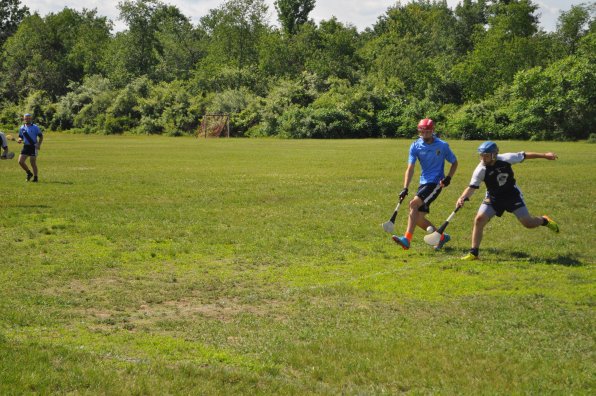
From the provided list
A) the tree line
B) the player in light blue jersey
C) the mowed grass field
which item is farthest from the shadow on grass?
the tree line

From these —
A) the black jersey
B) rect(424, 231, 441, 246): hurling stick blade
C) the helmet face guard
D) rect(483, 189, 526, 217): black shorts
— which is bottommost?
rect(424, 231, 441, 246): hurling stick blade

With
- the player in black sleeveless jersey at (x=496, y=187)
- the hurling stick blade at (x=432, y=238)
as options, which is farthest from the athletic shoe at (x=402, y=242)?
the player in black sleeveless jersey at (x=496, y=187)

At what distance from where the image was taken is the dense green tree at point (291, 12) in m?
122

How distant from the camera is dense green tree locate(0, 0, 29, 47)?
471 feet

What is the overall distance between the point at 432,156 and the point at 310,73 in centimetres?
7401

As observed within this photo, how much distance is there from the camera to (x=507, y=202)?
11867 mm

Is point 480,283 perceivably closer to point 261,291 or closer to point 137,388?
point 261,291

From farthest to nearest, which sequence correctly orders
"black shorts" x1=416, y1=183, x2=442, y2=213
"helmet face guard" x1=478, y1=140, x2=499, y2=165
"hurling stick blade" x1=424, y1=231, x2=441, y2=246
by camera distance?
"black shorts" x1=416, y1=183, x2=442, y2=213 < "hurling stick blade" x1=424, y1=231, x2=441, y2=246 < "helmet face guard" x1=478, y1=140, x2=499, y2=165

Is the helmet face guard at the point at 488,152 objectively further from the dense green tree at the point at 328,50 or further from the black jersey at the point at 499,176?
the dense green tree at the point at 328,50

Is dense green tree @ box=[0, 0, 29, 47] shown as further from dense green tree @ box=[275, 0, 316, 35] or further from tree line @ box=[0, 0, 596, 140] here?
dense green tree @ box=[275, 0, 316, 35]

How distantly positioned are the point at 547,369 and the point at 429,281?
152 inches

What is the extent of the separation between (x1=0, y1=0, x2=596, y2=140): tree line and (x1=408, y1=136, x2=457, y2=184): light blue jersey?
48.3 metres

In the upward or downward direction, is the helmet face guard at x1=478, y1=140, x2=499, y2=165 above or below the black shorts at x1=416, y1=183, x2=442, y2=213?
above

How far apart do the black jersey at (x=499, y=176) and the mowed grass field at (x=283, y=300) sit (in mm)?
1142
